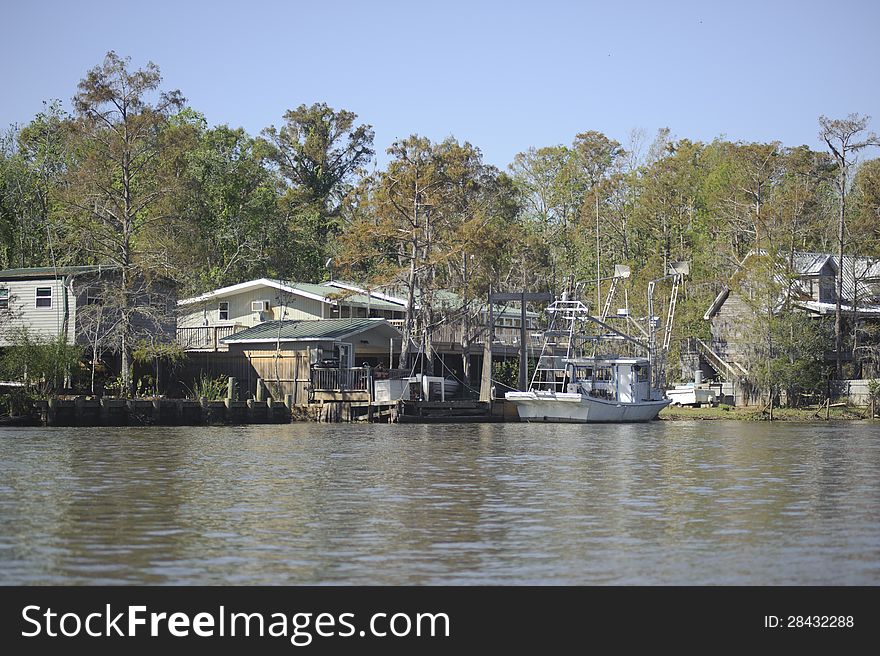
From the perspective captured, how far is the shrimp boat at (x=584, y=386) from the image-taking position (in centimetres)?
5553

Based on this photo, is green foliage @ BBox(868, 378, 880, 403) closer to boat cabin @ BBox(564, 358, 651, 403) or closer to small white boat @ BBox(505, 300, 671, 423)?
small white boat @ BBox(505, 300, 671, 423)

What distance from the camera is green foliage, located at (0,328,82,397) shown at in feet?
153

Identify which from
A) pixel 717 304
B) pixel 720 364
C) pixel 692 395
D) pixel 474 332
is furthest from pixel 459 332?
pixel 717 304

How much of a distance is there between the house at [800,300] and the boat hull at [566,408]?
11.8 m

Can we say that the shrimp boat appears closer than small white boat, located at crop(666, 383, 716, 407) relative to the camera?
Yes

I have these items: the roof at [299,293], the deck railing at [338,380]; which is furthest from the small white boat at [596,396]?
the roof at [299,293]

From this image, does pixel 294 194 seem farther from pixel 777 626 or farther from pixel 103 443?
pixel 777 626

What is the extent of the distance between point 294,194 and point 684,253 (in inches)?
1188

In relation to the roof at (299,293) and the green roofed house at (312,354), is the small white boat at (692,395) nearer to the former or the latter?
the roof at (299,293)

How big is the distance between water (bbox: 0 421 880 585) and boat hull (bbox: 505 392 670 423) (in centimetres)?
1881

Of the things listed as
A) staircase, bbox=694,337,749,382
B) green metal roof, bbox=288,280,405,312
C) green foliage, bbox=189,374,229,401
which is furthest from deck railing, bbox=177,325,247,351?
staircase, bbox=694,337,749,382

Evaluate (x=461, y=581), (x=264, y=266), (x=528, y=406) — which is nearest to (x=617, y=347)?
(x=528, y=406)

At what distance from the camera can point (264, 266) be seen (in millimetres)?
81938

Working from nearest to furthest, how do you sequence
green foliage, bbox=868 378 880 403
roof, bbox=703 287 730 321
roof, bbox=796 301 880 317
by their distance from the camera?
1. green foliage, bbox=868 378 880 403
2. roof, bbox=796 301 880 317
3. roof, bbox=703 287 730 321
